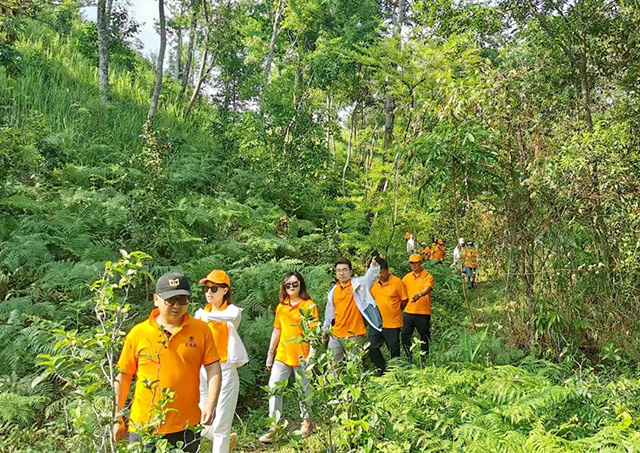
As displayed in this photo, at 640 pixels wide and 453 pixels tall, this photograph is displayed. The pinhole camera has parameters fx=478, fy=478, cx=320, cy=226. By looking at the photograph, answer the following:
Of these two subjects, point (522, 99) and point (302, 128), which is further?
point (302, 128)

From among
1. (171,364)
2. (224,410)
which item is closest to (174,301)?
(171,364)

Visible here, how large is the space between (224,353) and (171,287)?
3.56 feet

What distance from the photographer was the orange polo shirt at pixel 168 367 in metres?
3.06

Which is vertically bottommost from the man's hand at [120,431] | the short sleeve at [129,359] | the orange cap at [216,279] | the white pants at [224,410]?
the white pants at [224,410]

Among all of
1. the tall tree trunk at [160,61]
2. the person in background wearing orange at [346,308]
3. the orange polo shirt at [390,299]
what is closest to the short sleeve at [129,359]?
the person in background wearing orange at [346,308]

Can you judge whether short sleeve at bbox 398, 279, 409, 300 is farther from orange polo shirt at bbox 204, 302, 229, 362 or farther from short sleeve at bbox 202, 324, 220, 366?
short sleeve at bbox 202, 324, 220, 366

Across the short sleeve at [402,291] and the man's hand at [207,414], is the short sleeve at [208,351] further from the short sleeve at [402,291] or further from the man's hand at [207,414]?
Result: the short sleeve at [402,291]

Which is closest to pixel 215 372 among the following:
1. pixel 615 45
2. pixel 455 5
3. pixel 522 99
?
pixel 522 99

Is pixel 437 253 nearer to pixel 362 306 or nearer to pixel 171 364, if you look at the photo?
pixel 362 306

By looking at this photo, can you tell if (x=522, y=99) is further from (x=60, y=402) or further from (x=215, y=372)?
(x=60, y=402)

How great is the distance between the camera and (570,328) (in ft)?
21.3

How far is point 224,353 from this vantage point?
4012 millimetres

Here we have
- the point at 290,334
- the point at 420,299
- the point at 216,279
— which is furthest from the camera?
the point at 420,299

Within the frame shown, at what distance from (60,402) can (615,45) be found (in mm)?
8505
